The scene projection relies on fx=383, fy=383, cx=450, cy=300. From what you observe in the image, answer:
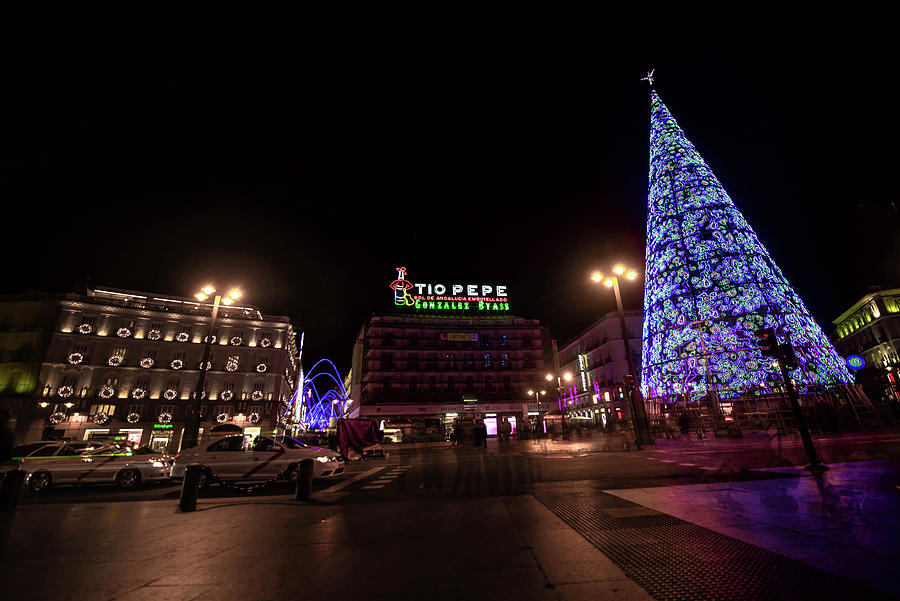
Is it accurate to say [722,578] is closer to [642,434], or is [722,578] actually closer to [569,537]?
[569,537]

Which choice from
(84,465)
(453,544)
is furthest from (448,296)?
(453,544)

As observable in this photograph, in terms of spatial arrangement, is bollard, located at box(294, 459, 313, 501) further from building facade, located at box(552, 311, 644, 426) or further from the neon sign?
the neon sign

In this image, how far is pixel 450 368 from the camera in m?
65.8

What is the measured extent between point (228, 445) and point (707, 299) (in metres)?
20.8

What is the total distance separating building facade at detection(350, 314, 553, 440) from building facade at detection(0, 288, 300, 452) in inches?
702

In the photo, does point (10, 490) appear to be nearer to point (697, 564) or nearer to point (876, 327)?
point (697, 564)

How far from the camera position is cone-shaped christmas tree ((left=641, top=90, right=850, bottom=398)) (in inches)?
683

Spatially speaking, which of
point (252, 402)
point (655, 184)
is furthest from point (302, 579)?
point (252, 402)

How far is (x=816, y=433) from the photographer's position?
17.1 m

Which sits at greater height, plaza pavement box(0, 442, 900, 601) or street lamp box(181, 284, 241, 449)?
street lamp box(181, 284, 241, 449)

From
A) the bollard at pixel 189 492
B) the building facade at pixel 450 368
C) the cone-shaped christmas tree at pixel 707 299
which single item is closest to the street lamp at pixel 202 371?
the bollard at pixel 189 492

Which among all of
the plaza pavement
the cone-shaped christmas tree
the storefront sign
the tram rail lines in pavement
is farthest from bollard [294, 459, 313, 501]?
the storefront sign

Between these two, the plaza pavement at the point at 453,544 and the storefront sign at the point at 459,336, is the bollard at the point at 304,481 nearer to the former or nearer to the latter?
the plaza pavement at the point at 453,544

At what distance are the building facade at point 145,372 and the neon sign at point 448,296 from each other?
73.9 feet
